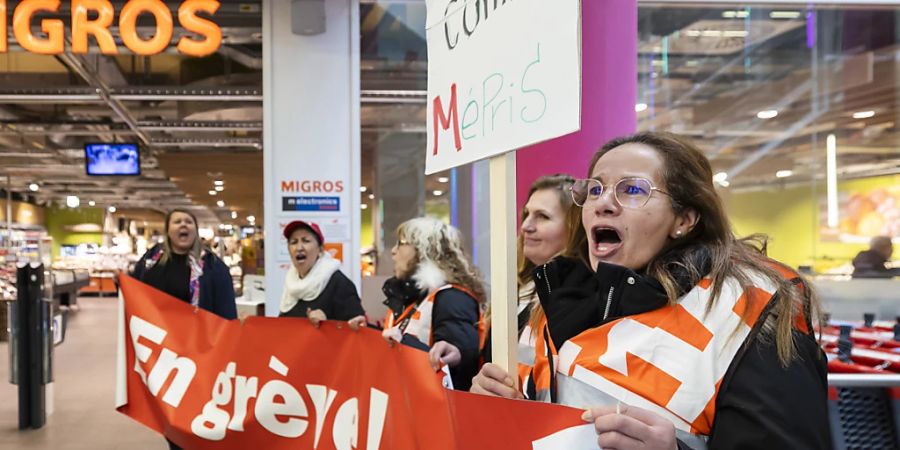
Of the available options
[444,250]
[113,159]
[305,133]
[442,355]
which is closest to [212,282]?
[444,250]

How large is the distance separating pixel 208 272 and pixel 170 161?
10713mm

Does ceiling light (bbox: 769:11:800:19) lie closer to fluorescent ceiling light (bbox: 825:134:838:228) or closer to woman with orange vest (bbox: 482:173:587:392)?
fluorescent ceiling light (bbox: 825:134:838:228)

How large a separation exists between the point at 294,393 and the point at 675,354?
6.01 feet

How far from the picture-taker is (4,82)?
947 cm

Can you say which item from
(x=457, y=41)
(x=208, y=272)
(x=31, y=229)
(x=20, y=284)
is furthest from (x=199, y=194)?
(x=457, y=41)

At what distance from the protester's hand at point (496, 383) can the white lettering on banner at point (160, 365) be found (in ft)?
6.96

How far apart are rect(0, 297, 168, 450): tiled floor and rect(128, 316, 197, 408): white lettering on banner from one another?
78.5 inches

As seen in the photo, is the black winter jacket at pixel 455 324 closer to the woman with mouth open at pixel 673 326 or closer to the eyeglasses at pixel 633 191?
the woman with mouth open at pixel 673 326

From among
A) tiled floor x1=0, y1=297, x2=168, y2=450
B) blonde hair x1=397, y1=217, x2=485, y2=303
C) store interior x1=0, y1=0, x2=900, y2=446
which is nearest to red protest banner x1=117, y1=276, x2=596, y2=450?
blonde hair x1=397, y1=217, x2=485, y2=303

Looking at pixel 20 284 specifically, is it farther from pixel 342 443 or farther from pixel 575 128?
pixel 575 128

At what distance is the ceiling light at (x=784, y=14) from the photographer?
6.85m

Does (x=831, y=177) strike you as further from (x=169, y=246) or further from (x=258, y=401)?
(x=258, y=401)

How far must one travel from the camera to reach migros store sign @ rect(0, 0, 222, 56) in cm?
548

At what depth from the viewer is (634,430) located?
1041 millimetres
